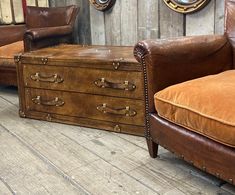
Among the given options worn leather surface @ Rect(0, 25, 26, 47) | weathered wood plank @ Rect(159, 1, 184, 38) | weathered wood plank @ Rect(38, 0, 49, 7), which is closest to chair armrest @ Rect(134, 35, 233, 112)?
weathered wood plank @ Rect(159, 1, 184, 38)

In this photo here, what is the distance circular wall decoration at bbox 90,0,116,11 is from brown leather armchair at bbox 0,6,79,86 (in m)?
0.18

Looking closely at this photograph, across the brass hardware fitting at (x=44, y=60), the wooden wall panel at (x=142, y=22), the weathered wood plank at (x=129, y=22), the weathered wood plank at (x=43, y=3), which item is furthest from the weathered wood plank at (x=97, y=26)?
the brass hardware fitting at (x=44, y=60)

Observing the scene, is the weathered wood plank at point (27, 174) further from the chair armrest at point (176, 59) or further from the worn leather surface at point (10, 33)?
the worn leather surface at point (10, 33)

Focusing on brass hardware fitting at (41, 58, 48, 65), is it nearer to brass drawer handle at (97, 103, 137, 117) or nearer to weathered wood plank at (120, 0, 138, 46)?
brass drawer handle at (97, 103, 137, 117)

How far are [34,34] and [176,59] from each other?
1.27 meters

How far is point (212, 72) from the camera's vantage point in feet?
5.48

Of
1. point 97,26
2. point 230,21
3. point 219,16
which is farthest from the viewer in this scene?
point 97,26

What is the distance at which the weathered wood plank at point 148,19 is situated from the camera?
2.41 metres

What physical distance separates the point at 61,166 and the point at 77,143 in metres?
0.28

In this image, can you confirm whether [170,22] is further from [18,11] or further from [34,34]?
[18,11]

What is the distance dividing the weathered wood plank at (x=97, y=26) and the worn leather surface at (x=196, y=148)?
4.96ft

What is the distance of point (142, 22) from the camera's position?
252cm

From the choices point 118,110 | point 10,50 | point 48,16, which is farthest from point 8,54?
point 118,110

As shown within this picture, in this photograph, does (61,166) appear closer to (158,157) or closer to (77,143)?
(77,143)
